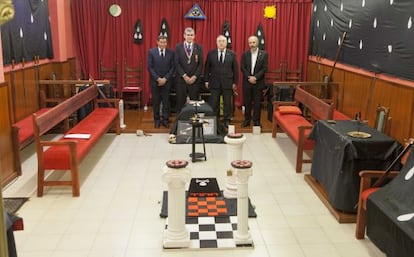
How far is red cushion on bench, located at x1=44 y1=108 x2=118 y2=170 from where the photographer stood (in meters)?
4.41

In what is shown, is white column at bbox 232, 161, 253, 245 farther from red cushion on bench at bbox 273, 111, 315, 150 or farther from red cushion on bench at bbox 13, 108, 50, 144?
red cushion on bench at bbox 13, 108, 50, 144

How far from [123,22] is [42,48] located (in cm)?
208

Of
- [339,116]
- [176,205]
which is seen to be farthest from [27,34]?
[339,116]

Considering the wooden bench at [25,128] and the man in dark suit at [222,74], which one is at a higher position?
the man in dark suit at [222,74]

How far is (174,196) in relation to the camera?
3312 millimetres

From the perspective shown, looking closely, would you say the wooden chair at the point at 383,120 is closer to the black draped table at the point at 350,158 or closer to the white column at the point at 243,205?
the black draped table at the point at 350,158

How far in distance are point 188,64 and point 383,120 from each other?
11.4 ft

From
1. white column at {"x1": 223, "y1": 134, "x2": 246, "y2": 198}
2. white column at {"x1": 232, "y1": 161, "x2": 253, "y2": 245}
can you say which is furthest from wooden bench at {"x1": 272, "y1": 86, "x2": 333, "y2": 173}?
white column at {"x1": 232, "y1": 161, "x2": 253, "y2": 245}

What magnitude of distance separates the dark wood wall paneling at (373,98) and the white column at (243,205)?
76.6 inches

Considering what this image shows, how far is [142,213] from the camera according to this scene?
4.05 meters

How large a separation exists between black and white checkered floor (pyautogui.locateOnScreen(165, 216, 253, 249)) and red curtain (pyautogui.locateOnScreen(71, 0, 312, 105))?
563cm

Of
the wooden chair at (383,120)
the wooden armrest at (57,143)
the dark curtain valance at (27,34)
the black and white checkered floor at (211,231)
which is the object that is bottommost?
the black and white checkered floor at (211,231)

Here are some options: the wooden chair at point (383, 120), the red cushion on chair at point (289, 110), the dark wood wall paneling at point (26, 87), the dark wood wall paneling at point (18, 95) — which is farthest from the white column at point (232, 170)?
the dark wood wall paneling at point (26, 87)

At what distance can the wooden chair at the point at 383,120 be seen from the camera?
456cm
